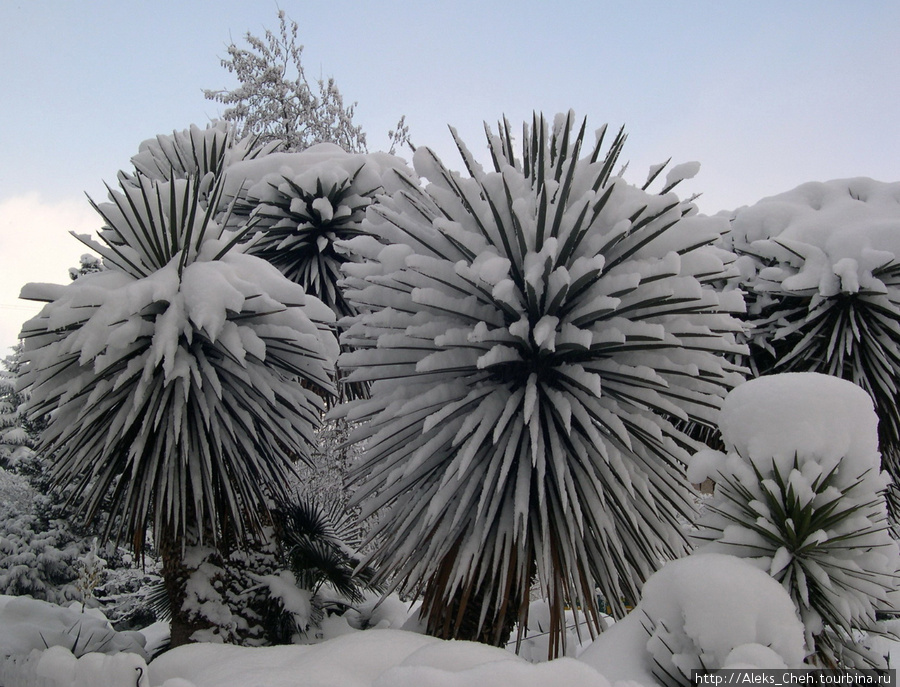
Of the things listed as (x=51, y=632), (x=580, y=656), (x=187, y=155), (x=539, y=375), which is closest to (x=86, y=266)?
(x=187, y=155)

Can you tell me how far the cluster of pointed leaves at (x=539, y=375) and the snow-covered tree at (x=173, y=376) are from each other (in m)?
0.58

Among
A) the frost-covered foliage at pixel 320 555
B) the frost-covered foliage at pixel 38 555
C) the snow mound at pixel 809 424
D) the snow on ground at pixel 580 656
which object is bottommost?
the frost-covered foliage at pixel 38 555

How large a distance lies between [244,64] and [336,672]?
543 inches

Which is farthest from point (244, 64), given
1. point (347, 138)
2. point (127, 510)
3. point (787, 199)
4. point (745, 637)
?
point (745, 637)

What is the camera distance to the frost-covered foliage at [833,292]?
4.41 m

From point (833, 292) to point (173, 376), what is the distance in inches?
163

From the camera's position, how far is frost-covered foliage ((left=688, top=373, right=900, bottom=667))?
6.02 feet

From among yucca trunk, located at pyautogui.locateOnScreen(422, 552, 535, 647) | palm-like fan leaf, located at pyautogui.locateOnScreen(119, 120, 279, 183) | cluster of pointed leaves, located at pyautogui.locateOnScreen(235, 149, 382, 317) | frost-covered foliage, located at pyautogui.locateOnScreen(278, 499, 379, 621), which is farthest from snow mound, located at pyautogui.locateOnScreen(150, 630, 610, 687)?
palm-like fan leaf, located at pyautogui.locateOnScreen(119, 120, 279, 183)

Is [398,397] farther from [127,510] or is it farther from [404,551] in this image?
[127,510]

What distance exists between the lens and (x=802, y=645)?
5.32 feet

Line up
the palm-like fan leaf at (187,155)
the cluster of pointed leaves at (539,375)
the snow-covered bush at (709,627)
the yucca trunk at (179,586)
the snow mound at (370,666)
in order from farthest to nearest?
the palm-like fan leaf at (187,155) → the yucca trunk at (179,586) → the cluster of pointed leaves at (539,375) → the snow-covered bush at (709,627) → the snow mound at (370,666)

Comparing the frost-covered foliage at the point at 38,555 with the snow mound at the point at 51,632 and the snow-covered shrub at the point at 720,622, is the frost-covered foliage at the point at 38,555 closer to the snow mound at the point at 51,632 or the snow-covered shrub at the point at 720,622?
the snow mound at the point at 51,632

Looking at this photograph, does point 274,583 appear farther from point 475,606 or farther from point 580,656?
point 580,656

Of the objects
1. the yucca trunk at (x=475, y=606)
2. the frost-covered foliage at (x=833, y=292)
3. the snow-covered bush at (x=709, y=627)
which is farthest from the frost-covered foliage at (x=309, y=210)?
the snow-covered bush at (x=709, y=627)
